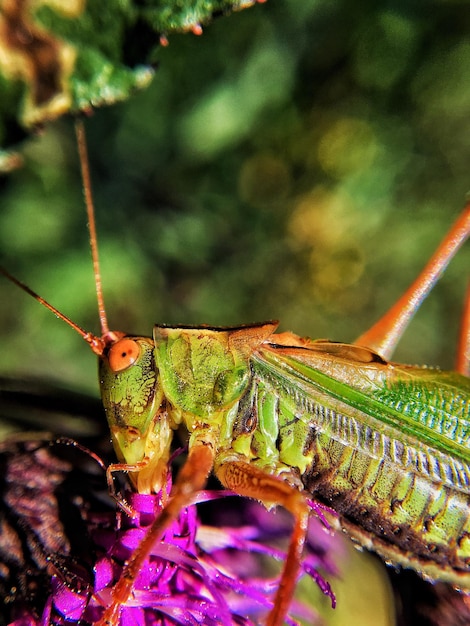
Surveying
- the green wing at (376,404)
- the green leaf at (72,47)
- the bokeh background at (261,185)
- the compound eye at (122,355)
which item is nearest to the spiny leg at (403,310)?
the green wing at (376,404)

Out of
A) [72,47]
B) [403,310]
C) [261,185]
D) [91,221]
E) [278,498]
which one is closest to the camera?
[72,47]

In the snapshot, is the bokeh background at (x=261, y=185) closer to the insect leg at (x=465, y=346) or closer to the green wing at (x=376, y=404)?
the insect leg at (x=465, y=346)

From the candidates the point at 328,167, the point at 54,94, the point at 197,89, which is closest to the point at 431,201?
the point at 328,167

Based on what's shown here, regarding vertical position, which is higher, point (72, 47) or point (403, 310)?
point (72, 47)

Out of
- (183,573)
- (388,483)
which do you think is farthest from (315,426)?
(183,573)

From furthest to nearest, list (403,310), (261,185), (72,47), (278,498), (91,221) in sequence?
(261,185) → (403,310) → (91,221) → (278,498) → (72,47)

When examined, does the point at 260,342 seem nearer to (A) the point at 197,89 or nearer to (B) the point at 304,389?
(B) the point at 304,389

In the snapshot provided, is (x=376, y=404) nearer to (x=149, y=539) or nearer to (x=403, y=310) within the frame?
(x=403, y=310)
